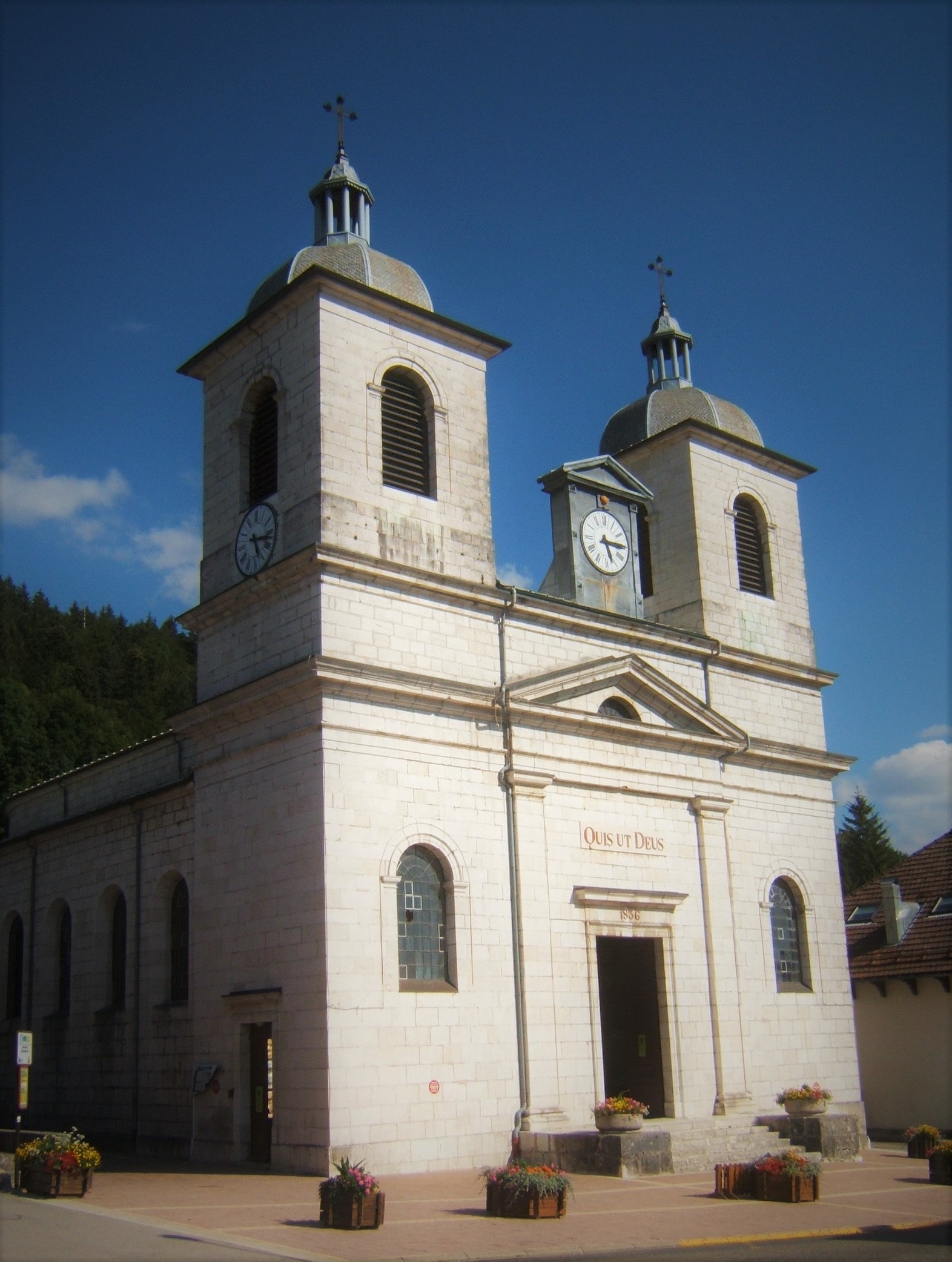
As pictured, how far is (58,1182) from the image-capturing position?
50.4 ft

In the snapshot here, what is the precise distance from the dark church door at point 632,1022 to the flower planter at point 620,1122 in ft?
11.7

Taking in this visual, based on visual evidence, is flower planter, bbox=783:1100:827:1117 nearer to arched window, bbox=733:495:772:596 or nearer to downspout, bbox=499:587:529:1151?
downspout, bbox=499:587:529:1151

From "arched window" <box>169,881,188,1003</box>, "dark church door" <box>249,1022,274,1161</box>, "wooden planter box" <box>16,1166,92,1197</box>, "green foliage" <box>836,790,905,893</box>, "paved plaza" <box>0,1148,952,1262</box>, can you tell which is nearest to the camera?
"paved plaza" <box>0,1148,952,1262</box>

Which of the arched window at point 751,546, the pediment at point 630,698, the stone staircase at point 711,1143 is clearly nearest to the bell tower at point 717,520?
the arched window at point 751,546

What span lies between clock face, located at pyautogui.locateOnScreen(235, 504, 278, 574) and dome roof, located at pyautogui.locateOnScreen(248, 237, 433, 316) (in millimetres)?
3947

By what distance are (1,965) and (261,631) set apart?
14442 millimetres

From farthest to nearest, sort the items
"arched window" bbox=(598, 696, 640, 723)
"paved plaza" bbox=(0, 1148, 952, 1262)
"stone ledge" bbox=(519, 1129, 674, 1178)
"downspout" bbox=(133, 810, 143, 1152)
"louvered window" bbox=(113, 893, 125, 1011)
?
"louvered window" bbox=(113, 893, 125, 1011) → "arched window" bbox=(598, 696, 640, 723) → "downspout" bbox=(133, 810, 143, 1152) → "stone ledge" bbox=(519, 1129, 674, 1178) → "paved plaza" bbox=(0, 1148, 952, 1262)

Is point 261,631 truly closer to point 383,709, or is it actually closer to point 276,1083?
point 383,709

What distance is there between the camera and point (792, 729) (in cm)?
2703

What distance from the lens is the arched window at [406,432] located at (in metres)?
22.0

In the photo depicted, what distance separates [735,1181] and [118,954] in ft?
46.4

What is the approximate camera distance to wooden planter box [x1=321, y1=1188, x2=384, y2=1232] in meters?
13.6

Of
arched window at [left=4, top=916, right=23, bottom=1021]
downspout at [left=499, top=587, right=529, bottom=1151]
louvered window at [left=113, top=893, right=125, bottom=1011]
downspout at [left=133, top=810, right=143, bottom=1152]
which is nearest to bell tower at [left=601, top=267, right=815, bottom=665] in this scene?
downspout at [left=499, top=587, right=529, bottom=1151]

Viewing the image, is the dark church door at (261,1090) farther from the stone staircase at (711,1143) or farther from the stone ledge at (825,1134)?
the stone ledge at (825,1134)
